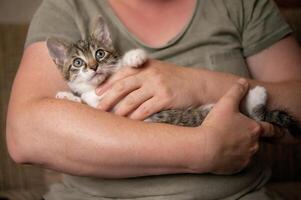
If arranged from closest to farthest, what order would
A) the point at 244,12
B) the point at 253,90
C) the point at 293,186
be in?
the point at 253,90
the point at 244,12
the point at 293,186

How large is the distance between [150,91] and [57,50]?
0.26 m

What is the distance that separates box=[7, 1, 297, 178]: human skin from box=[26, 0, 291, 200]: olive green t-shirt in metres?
0.05

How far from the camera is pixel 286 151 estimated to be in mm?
1761

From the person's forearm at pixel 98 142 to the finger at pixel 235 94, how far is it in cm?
12

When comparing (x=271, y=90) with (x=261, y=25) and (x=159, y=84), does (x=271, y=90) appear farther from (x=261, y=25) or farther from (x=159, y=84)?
(x=159, y=84)

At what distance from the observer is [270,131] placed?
1.05m

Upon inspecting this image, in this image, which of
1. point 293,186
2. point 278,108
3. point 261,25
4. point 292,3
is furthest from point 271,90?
point 292,3

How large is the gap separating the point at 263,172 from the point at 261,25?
386 mm

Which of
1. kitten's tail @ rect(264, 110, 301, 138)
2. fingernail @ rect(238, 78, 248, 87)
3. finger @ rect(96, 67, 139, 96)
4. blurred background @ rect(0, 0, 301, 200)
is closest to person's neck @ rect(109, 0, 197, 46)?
finger @ rect(96, 67, 139, 96)

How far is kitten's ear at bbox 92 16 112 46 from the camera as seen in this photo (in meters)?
1.05

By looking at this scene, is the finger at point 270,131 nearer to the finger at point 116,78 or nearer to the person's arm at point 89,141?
the person's arm at point 89,141

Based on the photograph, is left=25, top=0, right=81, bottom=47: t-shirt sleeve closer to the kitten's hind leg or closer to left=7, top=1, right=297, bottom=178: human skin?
left=7, top=1, right=297, bottom=178: human skin

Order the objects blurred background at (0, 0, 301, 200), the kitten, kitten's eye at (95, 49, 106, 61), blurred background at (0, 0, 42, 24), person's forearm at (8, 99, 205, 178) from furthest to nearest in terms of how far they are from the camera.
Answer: blurred background at (0, 0, 42, 24) < blurred background at (0, 0, 301, 200) < kitten's eye at (95, 49, 106, 61) < the kitten < person's forearm at (8, 99, 205, 178)

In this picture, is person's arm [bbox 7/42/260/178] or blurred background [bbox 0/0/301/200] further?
blurred background [bbox 0/0/301/200]
